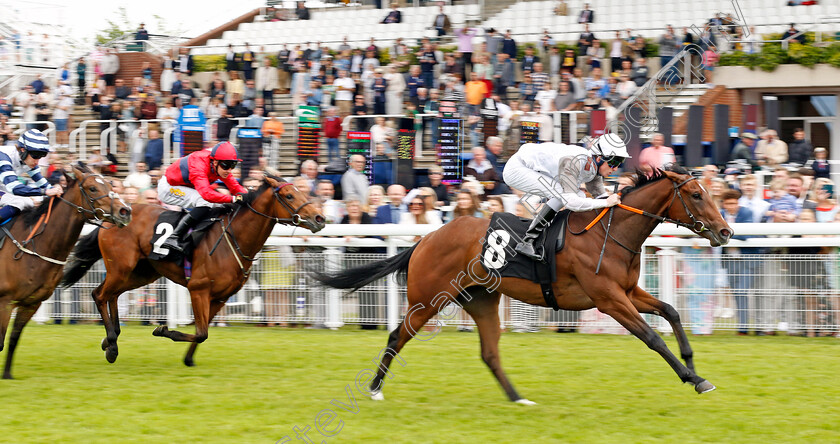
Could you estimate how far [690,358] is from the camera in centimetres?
520

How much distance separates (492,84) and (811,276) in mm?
6241

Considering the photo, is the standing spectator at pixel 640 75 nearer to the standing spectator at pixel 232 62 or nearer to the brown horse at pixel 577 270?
the standing spectator at pixel 232 62

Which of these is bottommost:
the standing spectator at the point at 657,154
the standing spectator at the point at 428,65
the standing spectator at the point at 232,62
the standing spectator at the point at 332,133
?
the standing spectator at the point at 657,154

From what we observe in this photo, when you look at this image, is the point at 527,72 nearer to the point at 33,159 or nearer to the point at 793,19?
the point at 793,19

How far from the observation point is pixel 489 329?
5609mm

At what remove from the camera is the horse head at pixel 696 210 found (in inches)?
209

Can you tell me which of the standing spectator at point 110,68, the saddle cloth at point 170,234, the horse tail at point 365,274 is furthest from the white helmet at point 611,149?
the standing spectator at point 110,68

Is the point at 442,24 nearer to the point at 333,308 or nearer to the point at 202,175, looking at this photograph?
the point at 333,308

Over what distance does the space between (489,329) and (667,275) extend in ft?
8.85

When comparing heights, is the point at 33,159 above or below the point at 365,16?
below

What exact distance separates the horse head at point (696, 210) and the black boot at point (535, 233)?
0.71 meters

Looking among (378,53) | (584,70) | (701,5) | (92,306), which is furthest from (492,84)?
(92,306)

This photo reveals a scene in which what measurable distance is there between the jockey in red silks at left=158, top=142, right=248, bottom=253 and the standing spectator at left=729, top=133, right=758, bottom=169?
5.97 meters

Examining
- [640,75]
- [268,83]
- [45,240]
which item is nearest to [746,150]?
[640,75]
